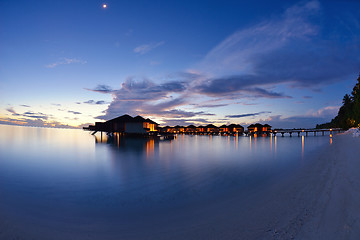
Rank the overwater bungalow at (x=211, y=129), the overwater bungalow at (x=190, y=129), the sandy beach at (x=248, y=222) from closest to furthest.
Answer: the sandy beach at (x=248, y=222) → the overwater bungalow at (x=211, y=129) → the overwater bungalow at (x=190, y=129)

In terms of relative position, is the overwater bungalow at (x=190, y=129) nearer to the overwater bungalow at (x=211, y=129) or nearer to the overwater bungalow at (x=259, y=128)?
the overwater bungalow at (x=211, y=129)

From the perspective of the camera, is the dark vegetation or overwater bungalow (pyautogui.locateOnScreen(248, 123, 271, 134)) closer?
the dark vegetation

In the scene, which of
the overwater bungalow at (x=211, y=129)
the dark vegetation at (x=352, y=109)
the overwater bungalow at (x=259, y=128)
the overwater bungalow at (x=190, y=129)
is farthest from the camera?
the overwater bungalow at (x=190, y=129)

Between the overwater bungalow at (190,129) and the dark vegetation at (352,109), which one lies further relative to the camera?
the overwater bungalow at (190,129)

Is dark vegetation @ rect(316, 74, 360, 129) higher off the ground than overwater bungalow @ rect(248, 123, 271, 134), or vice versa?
dark vegetation @ rect(316, 74, 360, 129)

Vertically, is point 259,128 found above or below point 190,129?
above

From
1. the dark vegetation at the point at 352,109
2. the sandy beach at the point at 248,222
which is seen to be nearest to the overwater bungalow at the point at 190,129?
the dark vegetation at the point at 352,109

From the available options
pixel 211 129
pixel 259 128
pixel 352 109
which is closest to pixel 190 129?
pixel 211 129

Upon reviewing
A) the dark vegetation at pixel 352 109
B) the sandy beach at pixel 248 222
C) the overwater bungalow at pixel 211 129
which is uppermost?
the dark vegetation at pixel 352 109

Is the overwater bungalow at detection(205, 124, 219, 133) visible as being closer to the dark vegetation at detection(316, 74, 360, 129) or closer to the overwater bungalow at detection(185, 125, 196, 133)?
the overwater bungalow at detection(185, 125, 196, 133)

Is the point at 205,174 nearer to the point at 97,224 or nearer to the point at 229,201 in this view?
the point at 229,201

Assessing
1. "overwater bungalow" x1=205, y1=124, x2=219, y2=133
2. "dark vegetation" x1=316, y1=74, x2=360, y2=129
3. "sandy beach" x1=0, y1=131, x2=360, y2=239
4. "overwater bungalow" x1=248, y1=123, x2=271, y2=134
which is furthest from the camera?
"overwater bungalow" x1=205, y1=124, x2=219, y2=133

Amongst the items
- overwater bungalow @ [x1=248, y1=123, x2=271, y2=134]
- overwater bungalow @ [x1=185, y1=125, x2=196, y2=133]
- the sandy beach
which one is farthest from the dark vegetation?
overwater bungalow @ [x1=185, y1=125, x2=196, y2=133]

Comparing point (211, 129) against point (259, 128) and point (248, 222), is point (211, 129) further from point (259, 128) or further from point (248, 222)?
point (248, 222)
